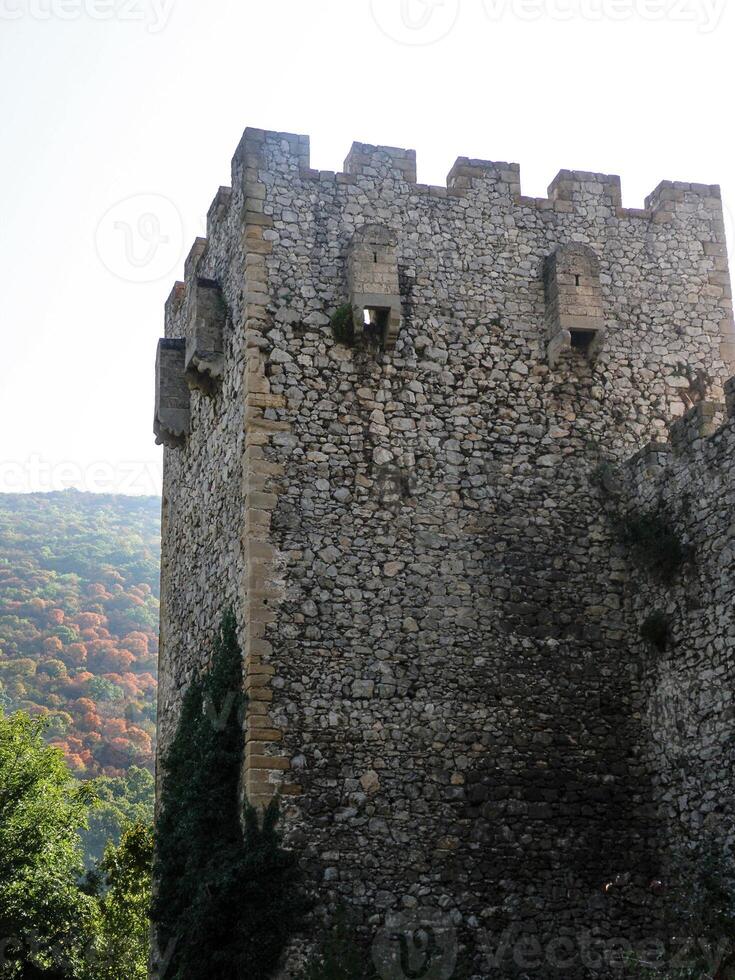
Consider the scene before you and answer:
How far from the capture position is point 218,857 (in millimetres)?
11227

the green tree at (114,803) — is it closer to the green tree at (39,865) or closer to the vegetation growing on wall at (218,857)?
the green tree at (39,865)

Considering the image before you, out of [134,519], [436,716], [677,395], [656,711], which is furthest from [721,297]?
[134,519]

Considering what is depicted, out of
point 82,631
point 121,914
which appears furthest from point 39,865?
point 82,631

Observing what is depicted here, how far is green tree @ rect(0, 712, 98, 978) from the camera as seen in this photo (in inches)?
707

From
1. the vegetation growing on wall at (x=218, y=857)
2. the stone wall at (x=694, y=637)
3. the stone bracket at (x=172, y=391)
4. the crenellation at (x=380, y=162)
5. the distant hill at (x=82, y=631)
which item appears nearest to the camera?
the vegetation growing on wall at (x=218, y=857)

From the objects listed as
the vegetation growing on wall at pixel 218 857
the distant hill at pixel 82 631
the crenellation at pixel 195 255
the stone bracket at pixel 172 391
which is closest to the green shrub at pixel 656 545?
the vegetation growing on wall at pixel 218 857

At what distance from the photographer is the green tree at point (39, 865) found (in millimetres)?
17969

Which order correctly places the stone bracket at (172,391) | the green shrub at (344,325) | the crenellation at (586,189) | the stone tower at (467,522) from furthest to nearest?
1. the stone bracket at (172,391)
2. the crenellation at (586,189)
3. the green shrub at (344,325)
4. the stone tower at (467,522)

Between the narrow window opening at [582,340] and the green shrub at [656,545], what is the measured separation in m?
1.95

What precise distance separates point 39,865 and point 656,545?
37.5ft

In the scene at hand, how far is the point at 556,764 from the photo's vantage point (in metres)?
12.0

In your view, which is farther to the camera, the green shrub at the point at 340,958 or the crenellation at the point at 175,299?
the crenellation at the point at 175,299

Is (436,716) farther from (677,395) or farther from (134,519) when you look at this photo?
(134,519)

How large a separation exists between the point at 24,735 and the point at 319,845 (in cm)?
1129
